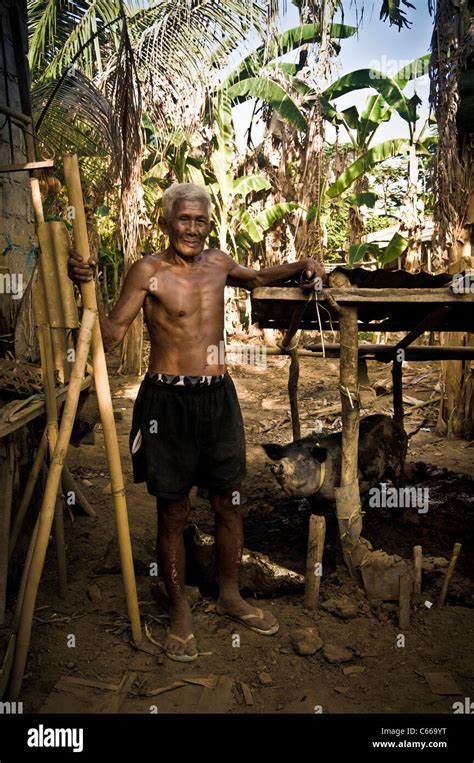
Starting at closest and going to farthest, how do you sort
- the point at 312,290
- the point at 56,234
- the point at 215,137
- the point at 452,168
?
1. the point at 56,234
2. the point at 312,290
3. the point at 452,168
4. the point at 215,137

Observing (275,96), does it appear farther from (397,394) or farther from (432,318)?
(432,318)

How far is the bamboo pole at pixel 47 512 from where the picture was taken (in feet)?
8.20

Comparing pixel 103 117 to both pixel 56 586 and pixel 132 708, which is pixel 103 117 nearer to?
pixel 56 586

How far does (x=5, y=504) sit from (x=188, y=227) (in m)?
1.73

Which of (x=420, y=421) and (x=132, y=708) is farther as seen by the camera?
(x=420, y=421)

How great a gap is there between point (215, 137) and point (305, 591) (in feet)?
32.4

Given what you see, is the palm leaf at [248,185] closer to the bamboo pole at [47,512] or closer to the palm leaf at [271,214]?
the palm leaf at [271,214]

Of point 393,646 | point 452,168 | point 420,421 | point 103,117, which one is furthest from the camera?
point 420,421

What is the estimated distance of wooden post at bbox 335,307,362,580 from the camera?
3.68 m

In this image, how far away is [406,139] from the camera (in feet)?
39.6

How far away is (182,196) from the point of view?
300cm

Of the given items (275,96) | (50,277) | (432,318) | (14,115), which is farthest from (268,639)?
(275,96)

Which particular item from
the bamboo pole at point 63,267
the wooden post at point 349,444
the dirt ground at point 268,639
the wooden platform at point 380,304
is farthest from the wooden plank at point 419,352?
the bamboo pole at point 63,267

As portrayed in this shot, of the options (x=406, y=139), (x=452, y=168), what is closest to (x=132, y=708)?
(x=452, y=168)
